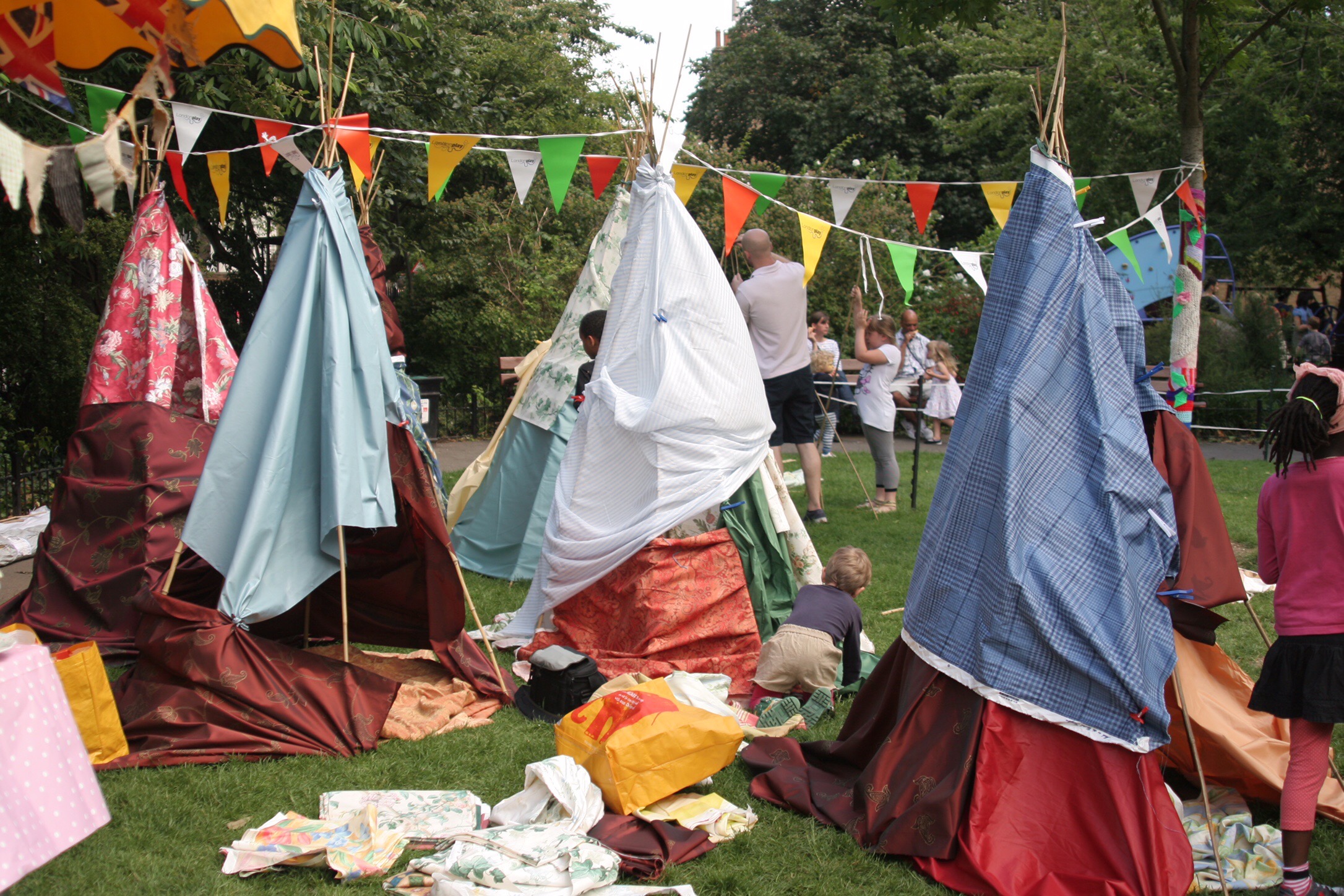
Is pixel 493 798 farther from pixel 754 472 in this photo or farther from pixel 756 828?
pixel 754 472

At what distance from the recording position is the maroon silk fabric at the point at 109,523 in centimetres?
514

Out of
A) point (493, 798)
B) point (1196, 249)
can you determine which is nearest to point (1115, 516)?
point (493, 798)

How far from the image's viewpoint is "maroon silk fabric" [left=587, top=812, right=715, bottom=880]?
309cm

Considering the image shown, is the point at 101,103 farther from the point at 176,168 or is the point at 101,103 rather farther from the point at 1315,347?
the point at 1315,347

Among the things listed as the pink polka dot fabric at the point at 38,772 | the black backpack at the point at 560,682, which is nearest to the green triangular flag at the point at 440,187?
the black backpack at the point at 560,682

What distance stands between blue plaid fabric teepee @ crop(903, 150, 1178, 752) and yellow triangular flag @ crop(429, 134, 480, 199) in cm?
416

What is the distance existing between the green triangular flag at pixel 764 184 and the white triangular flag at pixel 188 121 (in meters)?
3.46

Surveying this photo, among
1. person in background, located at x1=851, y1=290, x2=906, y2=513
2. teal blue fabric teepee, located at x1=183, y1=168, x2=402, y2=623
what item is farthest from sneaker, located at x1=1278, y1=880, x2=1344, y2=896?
person in background, located at x1=851, y1=290, x2=906, y2=513

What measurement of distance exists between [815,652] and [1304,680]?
1.83 metres

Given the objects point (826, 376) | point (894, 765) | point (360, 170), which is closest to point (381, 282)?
point (360, 170)

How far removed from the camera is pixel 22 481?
8344mm

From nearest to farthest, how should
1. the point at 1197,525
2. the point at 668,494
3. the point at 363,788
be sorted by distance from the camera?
the point at 1197,525
the point at 363,788
the point at 668,494

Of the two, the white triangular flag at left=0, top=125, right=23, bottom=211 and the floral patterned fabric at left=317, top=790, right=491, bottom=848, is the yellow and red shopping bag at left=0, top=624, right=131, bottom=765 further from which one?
the white triangular flag at left=0, top=125, right=23, bottom=211

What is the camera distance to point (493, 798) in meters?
3.58
